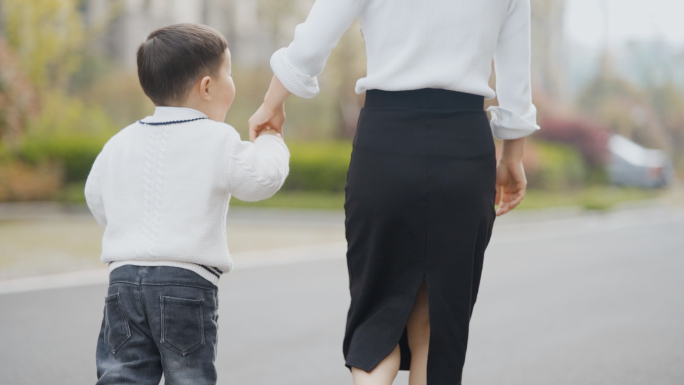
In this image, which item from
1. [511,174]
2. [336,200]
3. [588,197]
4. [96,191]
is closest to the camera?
[96,191]

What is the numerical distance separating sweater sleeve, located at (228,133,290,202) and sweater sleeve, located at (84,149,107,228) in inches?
15.6

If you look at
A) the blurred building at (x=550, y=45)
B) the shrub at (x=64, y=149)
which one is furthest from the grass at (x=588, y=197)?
the blurred building at (x=550, y=45)

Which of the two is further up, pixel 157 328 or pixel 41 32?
pixel 157 328

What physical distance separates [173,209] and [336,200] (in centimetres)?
1346

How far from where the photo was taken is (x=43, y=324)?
5641 millimetres

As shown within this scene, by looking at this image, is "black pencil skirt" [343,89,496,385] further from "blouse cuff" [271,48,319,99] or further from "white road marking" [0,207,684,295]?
"white road marking" [0,207,684,295]

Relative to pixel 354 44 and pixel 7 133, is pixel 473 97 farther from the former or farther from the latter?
pixel 354 44

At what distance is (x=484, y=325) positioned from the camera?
5.83 m

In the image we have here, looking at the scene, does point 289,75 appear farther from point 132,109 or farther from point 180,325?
point 132,109

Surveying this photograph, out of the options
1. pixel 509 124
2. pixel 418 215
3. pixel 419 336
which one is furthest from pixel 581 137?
pixel 418 215

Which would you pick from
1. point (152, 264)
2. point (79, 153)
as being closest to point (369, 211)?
point (152, 264)

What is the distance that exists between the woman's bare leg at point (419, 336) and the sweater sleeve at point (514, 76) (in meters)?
0.58

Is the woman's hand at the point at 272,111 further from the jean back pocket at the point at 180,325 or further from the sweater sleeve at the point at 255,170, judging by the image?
the jean back pocket at the point at 180,325

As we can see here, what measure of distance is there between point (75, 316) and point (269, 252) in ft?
13.5
